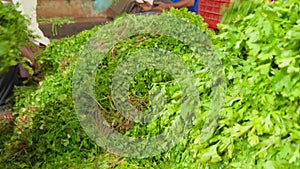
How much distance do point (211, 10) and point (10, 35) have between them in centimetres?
349

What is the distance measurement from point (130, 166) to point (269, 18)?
1.16 m

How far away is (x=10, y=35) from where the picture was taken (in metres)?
1.25

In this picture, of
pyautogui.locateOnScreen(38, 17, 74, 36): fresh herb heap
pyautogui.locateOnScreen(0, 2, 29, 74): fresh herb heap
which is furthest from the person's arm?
pyautogui.locateOnScreen(0, 2, 29, 74): fresh herb heap

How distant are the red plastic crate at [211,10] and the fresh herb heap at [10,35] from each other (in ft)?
10.5

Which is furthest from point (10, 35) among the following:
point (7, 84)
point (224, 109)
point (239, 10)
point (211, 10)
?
point (211, 10)

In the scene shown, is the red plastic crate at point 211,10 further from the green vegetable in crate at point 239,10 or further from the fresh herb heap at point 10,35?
the fresh herb heap at point 10,35

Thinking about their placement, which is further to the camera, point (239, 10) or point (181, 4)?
point (181, 4)

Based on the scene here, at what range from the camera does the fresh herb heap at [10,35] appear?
1185 millimetres

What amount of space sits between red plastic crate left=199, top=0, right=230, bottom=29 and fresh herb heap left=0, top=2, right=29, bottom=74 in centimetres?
321

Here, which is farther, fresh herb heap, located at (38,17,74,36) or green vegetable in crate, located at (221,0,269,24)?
fresh herb heap, located at (38,17,74,36)

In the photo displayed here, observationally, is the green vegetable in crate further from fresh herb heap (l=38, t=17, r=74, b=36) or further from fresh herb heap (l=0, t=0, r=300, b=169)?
fresh herb heap (l=38, t=17, r=74, b=36)

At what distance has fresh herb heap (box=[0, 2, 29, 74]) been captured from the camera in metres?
1.18

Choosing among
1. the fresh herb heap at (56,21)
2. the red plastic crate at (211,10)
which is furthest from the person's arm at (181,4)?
the fresh herb heap at (56,21)

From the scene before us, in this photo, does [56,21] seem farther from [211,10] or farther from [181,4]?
[211,10]
